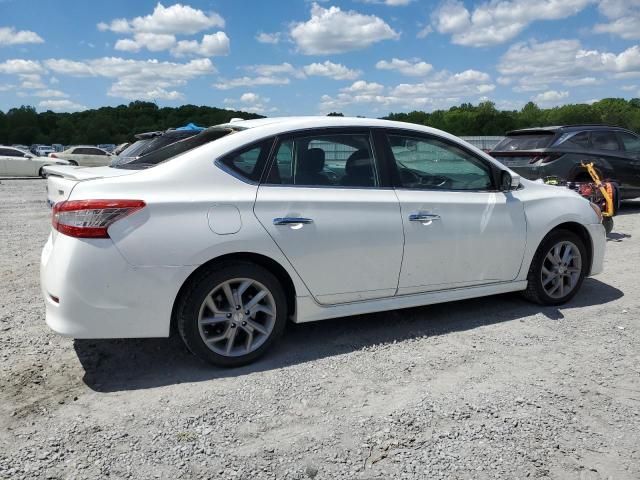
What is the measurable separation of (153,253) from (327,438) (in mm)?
1518

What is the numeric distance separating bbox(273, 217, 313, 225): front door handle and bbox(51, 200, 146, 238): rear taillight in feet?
3.04

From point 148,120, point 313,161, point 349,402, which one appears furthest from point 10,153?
point 148,120

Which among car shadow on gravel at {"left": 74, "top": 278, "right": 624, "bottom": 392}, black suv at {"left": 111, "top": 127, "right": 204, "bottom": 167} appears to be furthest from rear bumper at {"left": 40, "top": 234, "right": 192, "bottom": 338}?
black suv at {"left": 111, "top": 127, "right": 204, "bottom": 167}

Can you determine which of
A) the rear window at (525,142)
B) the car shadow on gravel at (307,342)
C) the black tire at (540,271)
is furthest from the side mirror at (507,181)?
the rear window at (525,142)

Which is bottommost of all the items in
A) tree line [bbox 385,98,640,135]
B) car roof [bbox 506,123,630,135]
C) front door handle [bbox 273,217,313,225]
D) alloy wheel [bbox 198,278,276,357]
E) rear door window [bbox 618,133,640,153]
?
alloy wheel [bbox 198,278,276,357]

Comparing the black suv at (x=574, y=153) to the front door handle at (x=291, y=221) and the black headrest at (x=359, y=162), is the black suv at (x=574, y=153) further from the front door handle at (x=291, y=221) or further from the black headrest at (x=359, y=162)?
the front door handle at (x=291, y=221)

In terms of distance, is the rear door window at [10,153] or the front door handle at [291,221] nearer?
the front door handle at [291,221]

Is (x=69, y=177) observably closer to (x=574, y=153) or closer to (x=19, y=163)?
(x=574, y=153)

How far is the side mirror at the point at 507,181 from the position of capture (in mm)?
4723

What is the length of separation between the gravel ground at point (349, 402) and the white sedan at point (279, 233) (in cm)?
33

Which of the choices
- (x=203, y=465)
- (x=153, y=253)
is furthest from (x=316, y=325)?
(x=203, y=465)

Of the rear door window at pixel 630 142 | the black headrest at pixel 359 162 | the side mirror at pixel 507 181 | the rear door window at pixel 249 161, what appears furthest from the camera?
the rear door window at pixel 630 142

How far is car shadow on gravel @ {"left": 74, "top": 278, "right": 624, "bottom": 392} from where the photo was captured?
12.1 ft

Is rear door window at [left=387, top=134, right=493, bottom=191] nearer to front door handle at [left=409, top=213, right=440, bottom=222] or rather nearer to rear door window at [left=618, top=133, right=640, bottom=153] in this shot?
front door handle at [left=409, top=213, right=440, bottom=222]
